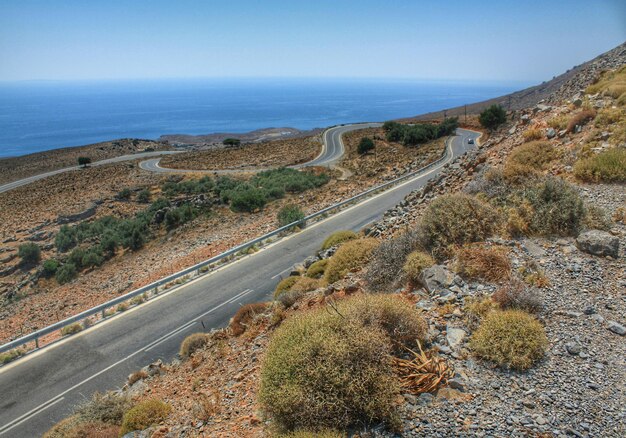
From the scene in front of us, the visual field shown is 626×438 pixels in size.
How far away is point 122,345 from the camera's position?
11734 mm

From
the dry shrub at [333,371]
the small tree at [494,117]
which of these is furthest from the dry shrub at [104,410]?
the small tree at [494,117]

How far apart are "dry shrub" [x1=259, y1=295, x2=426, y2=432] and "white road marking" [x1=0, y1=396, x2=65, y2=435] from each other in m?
7.12

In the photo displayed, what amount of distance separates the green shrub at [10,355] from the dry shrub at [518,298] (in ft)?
44.2

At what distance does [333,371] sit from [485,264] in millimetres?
4589

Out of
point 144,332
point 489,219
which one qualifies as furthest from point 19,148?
point 489,219

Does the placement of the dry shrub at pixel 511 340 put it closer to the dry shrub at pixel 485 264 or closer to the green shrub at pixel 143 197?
the dry shrub at pixel 485 264

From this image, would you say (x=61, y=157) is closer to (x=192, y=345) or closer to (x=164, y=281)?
(x=164, y=281)

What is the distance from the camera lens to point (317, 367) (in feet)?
17.3

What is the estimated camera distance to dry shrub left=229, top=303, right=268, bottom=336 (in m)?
10.7

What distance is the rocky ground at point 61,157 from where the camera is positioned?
6353 centimetres

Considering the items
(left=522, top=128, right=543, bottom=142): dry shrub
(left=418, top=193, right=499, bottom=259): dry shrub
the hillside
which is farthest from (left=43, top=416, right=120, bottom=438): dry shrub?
(left=522, top=128, right=543, bottom=142): dry shrub

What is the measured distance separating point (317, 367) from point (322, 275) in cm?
821

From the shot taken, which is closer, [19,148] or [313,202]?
[313,202]

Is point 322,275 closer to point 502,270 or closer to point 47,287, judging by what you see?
point 502,270
